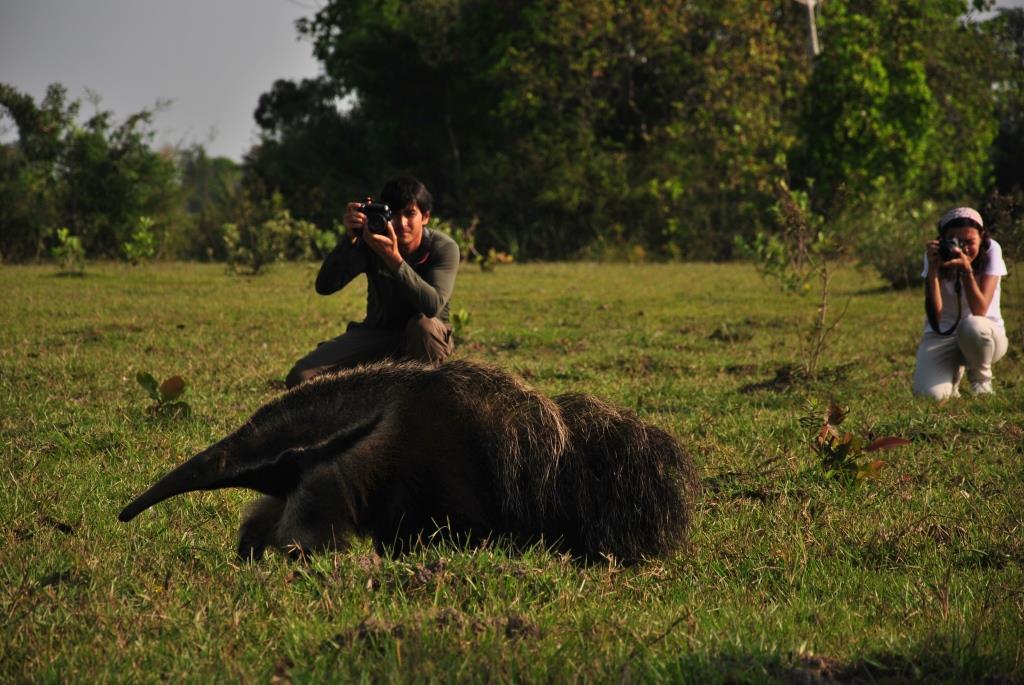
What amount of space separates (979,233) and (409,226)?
13.6 ft

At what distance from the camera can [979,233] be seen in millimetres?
7402

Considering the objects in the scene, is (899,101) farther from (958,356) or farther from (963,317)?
(958,356)

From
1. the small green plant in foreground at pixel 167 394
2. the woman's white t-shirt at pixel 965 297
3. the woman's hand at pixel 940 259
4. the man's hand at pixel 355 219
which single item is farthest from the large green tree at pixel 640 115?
the man's hand at pixel 355 219

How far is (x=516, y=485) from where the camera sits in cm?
377

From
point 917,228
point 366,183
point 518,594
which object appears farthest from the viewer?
point 366,183

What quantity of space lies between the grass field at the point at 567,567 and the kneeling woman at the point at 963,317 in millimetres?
263

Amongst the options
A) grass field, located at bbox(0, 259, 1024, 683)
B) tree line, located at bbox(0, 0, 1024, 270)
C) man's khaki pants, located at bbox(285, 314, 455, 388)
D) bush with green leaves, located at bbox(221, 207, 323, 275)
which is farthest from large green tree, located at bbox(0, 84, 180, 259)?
man's khaki pants, located at bbox(285, 314, 455, 388)

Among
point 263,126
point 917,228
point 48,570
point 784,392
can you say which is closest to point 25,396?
point 48,570

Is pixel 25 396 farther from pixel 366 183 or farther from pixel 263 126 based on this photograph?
pixel 263 126

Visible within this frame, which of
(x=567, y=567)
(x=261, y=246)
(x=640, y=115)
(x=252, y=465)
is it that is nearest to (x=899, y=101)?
(x=640, y=115)

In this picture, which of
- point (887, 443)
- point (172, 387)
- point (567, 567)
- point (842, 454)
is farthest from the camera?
point (172, 387)

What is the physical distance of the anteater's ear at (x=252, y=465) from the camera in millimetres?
3676

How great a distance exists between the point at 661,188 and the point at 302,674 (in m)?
23.7

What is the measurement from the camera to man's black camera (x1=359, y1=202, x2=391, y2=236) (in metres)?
4.86
